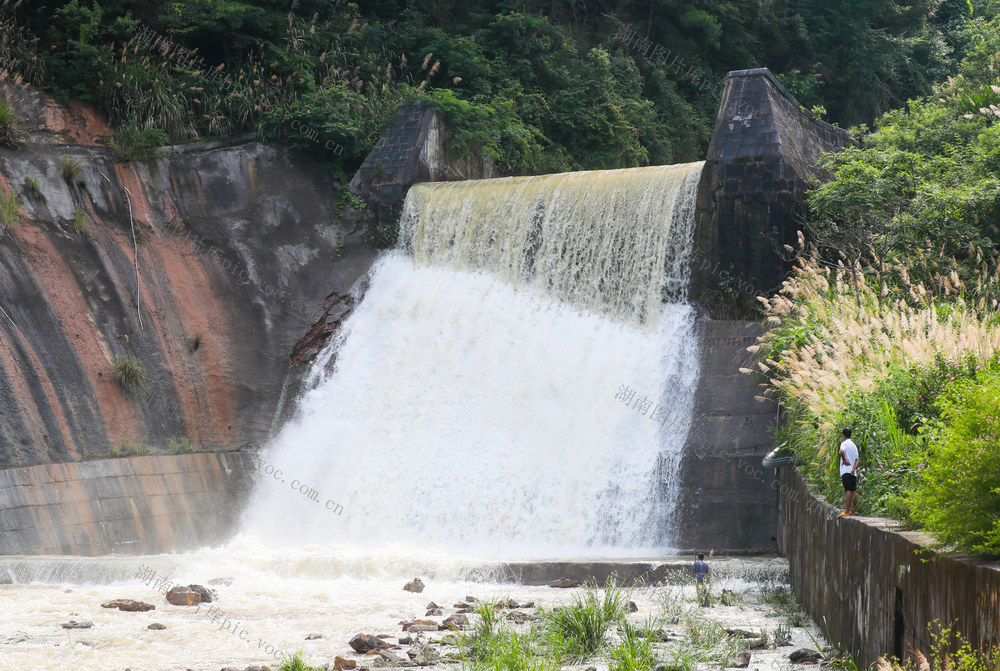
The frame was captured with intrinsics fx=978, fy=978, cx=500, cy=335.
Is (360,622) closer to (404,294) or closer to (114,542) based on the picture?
(114,542)

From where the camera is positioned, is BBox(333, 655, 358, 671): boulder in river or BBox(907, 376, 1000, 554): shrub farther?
BBox(333, 655, 358, 671): boulder in river

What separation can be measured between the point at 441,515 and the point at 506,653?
6.53 m

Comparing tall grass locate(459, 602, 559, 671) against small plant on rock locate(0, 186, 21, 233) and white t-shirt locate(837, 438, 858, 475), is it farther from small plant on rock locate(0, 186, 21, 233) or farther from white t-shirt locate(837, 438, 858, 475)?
small plant on rock locate(0, 186, 21, 233)

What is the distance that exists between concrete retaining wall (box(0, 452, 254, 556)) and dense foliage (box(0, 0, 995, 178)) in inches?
220

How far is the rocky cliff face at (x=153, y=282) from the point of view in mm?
12568

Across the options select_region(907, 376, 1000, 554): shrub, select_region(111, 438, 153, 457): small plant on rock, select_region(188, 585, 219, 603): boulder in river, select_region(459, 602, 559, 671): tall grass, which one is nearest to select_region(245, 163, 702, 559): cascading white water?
select_region(111, 438, 153, 457): small plant on rock

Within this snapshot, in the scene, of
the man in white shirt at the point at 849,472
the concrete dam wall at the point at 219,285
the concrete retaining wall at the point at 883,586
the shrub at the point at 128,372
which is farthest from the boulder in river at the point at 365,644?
the shrub at the point at 128,372

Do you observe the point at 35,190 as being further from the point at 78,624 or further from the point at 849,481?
the point at 849,481

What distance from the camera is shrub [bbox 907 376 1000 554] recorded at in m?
3.79

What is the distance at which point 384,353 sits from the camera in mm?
14898

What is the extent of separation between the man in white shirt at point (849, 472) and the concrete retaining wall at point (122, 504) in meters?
8.77

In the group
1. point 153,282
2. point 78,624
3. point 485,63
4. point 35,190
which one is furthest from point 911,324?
point 485,63

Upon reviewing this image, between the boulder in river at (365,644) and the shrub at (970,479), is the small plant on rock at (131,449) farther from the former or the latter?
the shrub at (970,479)

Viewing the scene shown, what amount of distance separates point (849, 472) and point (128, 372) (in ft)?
33.5
